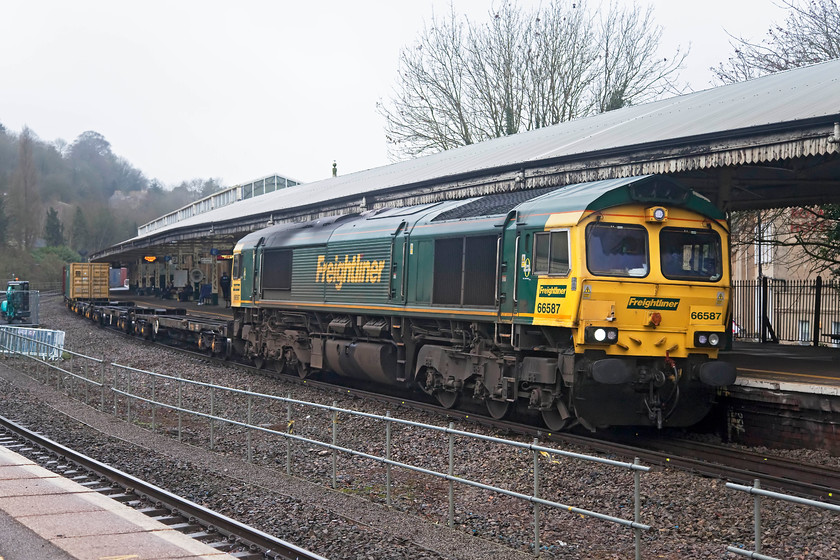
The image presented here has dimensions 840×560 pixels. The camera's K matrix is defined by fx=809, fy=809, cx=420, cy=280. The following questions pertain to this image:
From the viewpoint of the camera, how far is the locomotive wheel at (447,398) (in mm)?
14413

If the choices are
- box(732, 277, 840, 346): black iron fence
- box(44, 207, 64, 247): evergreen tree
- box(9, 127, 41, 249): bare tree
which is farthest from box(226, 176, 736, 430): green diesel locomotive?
box(44, 207, 64, 247): evergreen tree

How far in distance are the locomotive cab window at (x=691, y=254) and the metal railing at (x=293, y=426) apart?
11.8ft

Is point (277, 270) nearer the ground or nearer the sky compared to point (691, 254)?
nearer the ground

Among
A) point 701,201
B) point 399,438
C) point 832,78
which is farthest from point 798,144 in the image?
point 399,438

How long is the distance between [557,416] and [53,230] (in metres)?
96.3

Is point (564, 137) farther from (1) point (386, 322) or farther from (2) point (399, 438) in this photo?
(2) point (399, 438)

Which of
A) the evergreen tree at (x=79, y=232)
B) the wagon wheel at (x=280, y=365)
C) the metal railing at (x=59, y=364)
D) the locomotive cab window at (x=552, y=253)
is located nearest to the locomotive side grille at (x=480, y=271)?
the locomotive cab window at (x=552, y=253)

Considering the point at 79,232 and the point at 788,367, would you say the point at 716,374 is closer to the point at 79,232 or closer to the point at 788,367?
the point at 788,367

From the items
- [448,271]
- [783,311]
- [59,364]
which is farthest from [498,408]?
[783,311]

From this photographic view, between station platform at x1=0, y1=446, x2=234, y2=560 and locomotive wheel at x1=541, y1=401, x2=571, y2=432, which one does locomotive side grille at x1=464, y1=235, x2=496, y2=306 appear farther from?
station platform at x1=0, y1=446, x2=234, y2=560

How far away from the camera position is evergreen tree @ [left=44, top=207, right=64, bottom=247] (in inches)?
3792

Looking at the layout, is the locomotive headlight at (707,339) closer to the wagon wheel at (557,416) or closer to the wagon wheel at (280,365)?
the wagon wheel at (557,416)

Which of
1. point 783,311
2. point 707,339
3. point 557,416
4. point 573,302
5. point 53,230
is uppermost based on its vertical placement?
point 53,230

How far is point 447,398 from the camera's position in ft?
48.0
